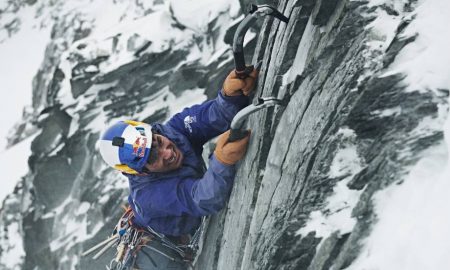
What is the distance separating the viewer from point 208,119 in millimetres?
5527

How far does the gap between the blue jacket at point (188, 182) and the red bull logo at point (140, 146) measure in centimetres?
29

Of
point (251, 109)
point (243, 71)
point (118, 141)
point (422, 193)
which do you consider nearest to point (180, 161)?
point (118, 141)

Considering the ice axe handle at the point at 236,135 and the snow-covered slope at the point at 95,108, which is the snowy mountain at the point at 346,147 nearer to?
the ice axe handle at the point at 236,135

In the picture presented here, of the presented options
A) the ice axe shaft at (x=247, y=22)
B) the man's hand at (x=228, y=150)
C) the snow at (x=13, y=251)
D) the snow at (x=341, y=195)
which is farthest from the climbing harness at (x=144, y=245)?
the snow at (x=13, y=251)

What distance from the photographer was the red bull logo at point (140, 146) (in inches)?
202

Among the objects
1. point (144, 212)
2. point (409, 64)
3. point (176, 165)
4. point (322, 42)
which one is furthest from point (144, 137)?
point (409, 64)

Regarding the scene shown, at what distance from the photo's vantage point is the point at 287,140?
3955 millimetres

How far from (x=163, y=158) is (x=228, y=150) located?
0.98 m

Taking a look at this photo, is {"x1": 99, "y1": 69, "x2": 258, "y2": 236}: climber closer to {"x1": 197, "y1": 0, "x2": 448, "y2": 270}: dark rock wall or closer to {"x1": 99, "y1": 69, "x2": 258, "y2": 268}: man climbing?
{"x1": 99, "y1": 69, "x2": 258, "y2": 268}: man climbing

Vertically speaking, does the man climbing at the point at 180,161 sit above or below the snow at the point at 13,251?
above

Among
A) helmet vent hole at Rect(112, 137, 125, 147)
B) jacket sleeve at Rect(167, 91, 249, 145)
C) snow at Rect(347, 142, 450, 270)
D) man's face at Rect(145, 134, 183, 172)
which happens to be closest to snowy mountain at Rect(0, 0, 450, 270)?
snow at Rect(347, 142, 450, 270)

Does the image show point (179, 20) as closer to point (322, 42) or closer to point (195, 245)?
point (195, 245)

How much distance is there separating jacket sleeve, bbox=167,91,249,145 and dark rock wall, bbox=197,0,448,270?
1.74 feet

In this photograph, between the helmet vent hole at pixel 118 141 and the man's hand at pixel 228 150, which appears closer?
the man's hand at pixel 228 150
